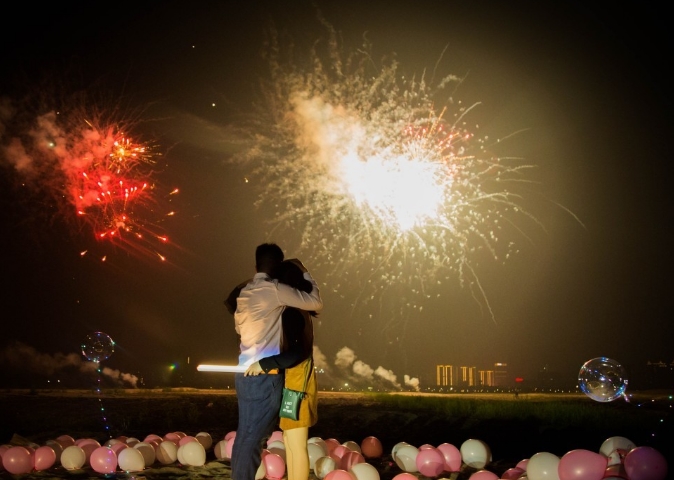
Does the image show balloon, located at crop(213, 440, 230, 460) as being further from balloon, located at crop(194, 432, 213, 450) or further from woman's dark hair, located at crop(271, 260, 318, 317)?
woman's dark hair, located at crop(271, 260, 318, 317)

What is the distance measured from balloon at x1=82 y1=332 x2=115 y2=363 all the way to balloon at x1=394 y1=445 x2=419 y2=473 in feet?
15.0

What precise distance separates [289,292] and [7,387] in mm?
12150

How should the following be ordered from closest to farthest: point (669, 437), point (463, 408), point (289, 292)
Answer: point (289, 292) → point (669, 437) → point (463, 408)

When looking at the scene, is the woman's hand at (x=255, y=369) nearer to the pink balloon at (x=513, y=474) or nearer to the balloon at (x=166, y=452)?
the pink balloon at (x=513, y=474)

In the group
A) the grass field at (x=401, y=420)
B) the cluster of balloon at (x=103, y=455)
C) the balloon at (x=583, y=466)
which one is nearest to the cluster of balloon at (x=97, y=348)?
the grass field at (x=401, y=420)

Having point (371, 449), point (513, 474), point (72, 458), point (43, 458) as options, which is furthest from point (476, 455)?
point (43, 458)

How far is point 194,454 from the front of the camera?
577 centimetres

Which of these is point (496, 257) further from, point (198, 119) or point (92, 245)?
point (92, 245)

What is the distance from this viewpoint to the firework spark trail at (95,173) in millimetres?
12156

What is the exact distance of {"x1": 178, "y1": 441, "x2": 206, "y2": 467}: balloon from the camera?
5770mm

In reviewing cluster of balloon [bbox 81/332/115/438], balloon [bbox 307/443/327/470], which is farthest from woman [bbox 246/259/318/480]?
cluster of balloon [bbox 81/332/115/438]

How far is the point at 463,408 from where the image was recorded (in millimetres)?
9469

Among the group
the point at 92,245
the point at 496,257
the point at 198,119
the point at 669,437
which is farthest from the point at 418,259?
the point at 669,437

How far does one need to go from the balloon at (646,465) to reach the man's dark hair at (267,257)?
248 cm
